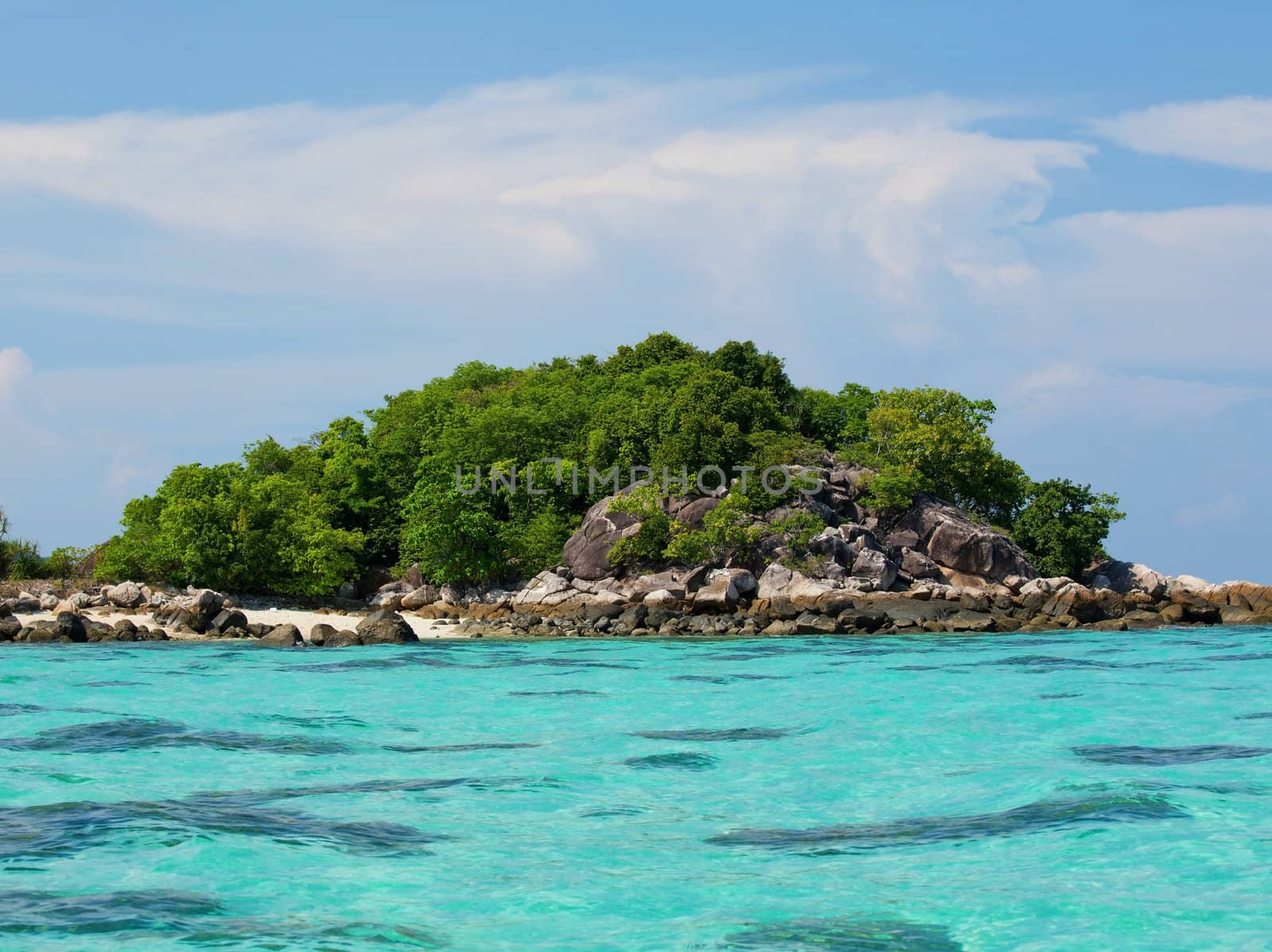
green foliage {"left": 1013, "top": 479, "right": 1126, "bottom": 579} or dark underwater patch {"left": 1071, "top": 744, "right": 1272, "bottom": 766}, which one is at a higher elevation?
green foliage {"left": 1013, "top": 479, "right": 1126, "bottom": 579}

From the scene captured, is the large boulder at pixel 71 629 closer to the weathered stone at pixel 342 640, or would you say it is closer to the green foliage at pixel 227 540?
the weathered stone at pixel 342 640

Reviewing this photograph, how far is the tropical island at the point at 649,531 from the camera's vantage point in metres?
38.2

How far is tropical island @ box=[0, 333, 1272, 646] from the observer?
38.2m

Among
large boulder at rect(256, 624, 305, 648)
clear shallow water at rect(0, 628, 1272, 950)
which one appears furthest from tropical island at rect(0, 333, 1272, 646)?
clear shallow water at rect(0, 628, 1272, 950)

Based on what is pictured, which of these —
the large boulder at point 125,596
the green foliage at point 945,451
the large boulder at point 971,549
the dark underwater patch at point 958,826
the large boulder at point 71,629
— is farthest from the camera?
the green foliage at point 945,451

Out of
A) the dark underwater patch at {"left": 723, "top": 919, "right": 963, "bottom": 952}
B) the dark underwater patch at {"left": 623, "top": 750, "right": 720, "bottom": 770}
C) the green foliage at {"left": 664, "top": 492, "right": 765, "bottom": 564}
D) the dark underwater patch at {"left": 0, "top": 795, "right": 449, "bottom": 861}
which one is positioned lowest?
the dark underwater patch at {"left": 623, "top": 750, "right": 720, "bottom": 770}

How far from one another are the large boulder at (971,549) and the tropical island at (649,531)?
0.23 ft

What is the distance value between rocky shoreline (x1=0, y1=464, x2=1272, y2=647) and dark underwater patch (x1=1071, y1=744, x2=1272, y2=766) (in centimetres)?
2087

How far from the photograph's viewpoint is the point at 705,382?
47.7 meters

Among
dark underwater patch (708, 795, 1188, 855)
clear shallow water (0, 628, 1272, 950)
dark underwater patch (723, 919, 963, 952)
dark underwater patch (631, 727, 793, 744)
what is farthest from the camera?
dark underwater patch (631, 727, 793, 744)

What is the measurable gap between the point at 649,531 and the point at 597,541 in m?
2.25

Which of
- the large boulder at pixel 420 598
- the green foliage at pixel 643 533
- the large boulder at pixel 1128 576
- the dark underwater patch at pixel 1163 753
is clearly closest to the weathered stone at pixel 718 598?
the green foliage at pixel 643 533

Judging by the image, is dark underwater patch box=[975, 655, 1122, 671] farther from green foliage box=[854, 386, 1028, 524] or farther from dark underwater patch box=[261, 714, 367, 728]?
green foliage box=[854, 386, 1028, 524]

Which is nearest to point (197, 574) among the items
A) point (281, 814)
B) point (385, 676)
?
point (385, 676)
